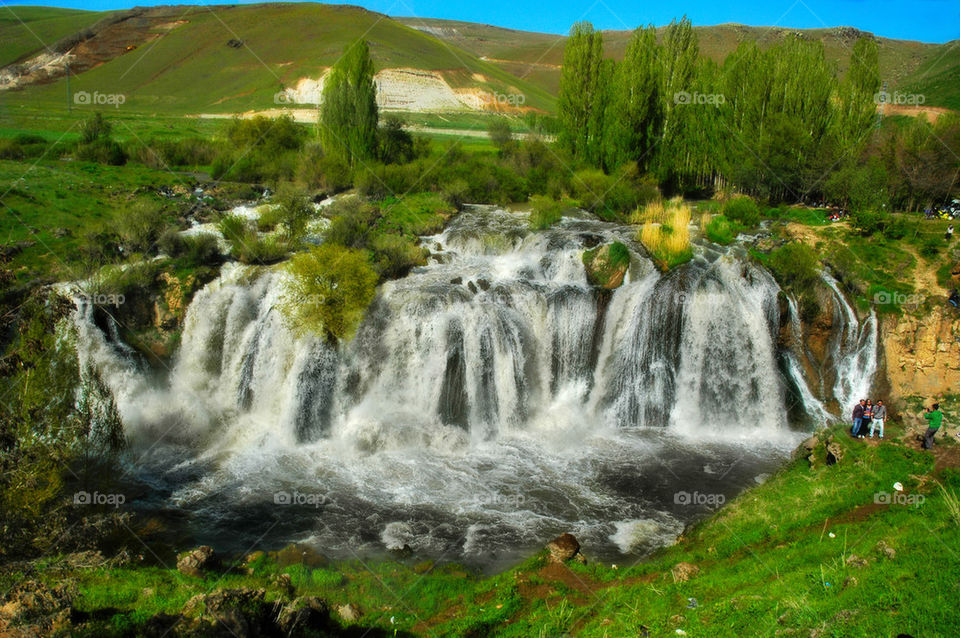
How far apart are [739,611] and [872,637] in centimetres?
188

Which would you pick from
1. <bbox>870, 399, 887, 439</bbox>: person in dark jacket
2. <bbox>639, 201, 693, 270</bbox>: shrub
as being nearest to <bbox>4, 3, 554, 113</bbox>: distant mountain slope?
<bbox>639, 201, 693, 270</bbox>: shrub

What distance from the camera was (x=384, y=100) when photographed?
8906cm

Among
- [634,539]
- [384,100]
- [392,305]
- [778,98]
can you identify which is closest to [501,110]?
[384,100]

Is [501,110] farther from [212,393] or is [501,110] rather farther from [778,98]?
[212,393]

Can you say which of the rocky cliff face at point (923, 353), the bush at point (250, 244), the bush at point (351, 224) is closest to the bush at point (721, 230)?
the rocky cliff face at point (923, 353)

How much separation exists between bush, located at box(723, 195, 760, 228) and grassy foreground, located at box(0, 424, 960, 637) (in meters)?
15.2

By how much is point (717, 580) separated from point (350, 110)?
31118 millimetres

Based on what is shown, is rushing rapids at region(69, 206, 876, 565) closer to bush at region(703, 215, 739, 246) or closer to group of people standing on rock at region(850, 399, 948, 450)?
group of people standing on rock at region(850, 399, 948, 450)

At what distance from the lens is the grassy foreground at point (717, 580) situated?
368 inches

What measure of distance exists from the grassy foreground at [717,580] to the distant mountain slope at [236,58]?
278ft

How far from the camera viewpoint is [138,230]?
24547 millimetres

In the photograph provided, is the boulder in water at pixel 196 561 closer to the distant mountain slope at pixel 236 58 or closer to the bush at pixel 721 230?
the bush at pixel 721 230

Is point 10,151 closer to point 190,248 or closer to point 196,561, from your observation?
point 190,248

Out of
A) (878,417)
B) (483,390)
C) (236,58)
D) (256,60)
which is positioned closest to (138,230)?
(483,390)
